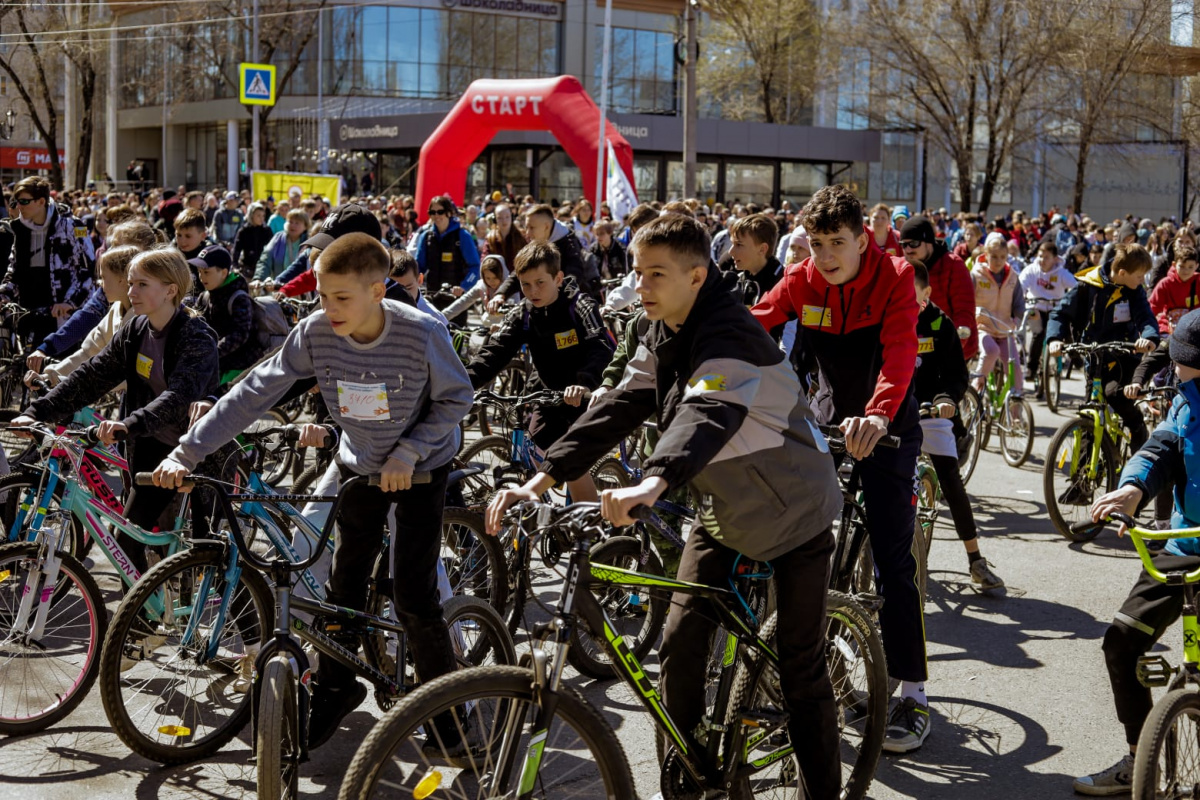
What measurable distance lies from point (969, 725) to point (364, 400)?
Answer: 2.79 meters

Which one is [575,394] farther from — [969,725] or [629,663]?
[629,663]

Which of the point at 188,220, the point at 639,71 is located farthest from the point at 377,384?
the point at 639,71

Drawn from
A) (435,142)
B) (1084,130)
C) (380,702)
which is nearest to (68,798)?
(380,702)

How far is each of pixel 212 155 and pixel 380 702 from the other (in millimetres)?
61658

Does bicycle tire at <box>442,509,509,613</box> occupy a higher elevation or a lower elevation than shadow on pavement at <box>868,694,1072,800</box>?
higher

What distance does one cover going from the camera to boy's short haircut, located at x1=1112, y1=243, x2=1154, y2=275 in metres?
9.21

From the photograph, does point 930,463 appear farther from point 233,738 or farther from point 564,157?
point 564,157

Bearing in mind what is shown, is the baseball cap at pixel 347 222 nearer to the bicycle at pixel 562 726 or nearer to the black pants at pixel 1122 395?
the bicycle at pixel 562 726

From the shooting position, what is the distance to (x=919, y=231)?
8.30 meters

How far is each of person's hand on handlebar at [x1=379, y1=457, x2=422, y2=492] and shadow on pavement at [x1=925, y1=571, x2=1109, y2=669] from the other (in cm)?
308

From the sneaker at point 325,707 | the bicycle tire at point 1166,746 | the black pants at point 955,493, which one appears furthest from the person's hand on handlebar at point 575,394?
the bicycle tire at point 1166,746

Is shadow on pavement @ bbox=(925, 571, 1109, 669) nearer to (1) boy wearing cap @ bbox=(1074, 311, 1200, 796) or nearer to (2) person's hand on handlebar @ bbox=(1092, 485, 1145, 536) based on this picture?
(1) boy wearing cap @ bbox=(1074, 311, 1200, 796)

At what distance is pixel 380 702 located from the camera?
15.0 feet

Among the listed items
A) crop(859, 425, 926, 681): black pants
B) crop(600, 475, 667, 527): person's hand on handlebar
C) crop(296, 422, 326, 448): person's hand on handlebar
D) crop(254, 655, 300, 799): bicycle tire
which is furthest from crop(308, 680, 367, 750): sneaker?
crop(859, 425, 926, 681): black pants
